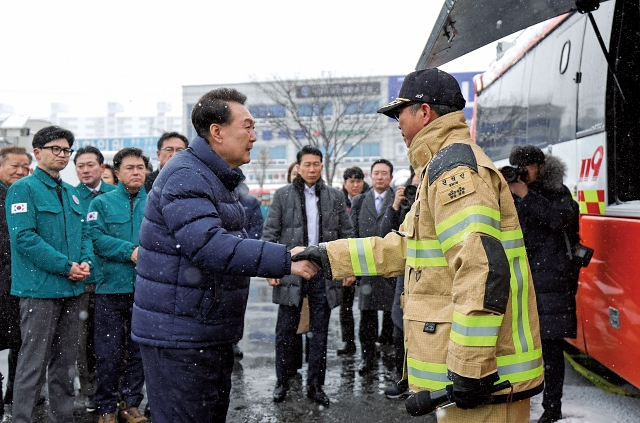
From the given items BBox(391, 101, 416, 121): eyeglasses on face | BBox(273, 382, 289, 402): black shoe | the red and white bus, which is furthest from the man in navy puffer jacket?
BBox(273, 382, 289, 402): black shoe

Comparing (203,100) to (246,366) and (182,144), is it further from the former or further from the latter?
(246,366)

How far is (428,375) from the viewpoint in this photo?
2.54m

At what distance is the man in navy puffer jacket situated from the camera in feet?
8.82

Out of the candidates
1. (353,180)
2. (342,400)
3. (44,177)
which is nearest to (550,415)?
(342,400)

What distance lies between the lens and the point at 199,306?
2.78 metres

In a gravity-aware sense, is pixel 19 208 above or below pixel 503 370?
above

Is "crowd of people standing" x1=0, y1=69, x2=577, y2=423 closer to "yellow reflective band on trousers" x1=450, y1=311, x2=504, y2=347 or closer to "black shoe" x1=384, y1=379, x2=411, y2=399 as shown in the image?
"yellow reflective band on trousers" x1=450, y1=311, x2=504, y2=347

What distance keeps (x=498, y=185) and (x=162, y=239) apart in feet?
4.85

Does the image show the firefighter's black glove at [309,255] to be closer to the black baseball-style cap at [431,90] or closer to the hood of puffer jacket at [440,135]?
the hood of puffer jacket at [440,135]

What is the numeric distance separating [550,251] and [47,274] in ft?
11.7

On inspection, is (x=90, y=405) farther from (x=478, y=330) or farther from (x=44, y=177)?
(x=478, y=330)

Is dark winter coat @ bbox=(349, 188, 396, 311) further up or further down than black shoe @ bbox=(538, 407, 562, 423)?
further up

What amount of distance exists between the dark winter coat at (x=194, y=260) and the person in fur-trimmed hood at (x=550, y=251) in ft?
8.00

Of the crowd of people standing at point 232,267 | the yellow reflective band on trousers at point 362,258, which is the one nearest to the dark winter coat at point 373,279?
the crowd of people standing at point 232,267
